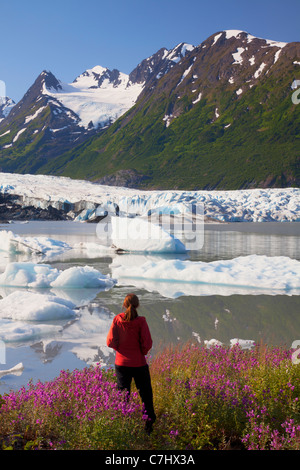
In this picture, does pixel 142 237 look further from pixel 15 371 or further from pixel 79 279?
pixel 15 371

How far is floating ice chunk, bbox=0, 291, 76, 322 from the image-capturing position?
10.9 metres

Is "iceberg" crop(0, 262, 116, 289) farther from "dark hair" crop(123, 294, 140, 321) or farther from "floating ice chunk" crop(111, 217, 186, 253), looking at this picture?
"dark hair" crop(123, 294, 140, 321)

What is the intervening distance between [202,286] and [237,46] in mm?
206814

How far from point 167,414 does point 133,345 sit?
834 millimetres

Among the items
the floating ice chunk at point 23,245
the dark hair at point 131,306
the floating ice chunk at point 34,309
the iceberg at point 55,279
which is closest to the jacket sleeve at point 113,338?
the dark hair at point 131,306

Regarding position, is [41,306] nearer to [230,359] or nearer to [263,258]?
[230,359]

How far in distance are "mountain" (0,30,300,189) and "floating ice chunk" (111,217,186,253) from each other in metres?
101

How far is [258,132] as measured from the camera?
479 feet

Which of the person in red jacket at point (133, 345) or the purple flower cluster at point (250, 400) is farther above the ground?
the person in red jacket at point (133, 345)

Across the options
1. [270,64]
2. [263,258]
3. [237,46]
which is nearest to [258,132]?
[270,64]

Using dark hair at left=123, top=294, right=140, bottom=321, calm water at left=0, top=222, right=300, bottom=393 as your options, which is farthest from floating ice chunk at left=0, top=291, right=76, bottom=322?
dark hair at left=123, top=294, right=140, bottom=321

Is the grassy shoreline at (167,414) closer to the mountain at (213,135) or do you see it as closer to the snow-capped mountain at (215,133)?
the mountain at (213,135)

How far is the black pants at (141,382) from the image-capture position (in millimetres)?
4762

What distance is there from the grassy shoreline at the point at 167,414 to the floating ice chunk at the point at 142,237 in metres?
20.7
